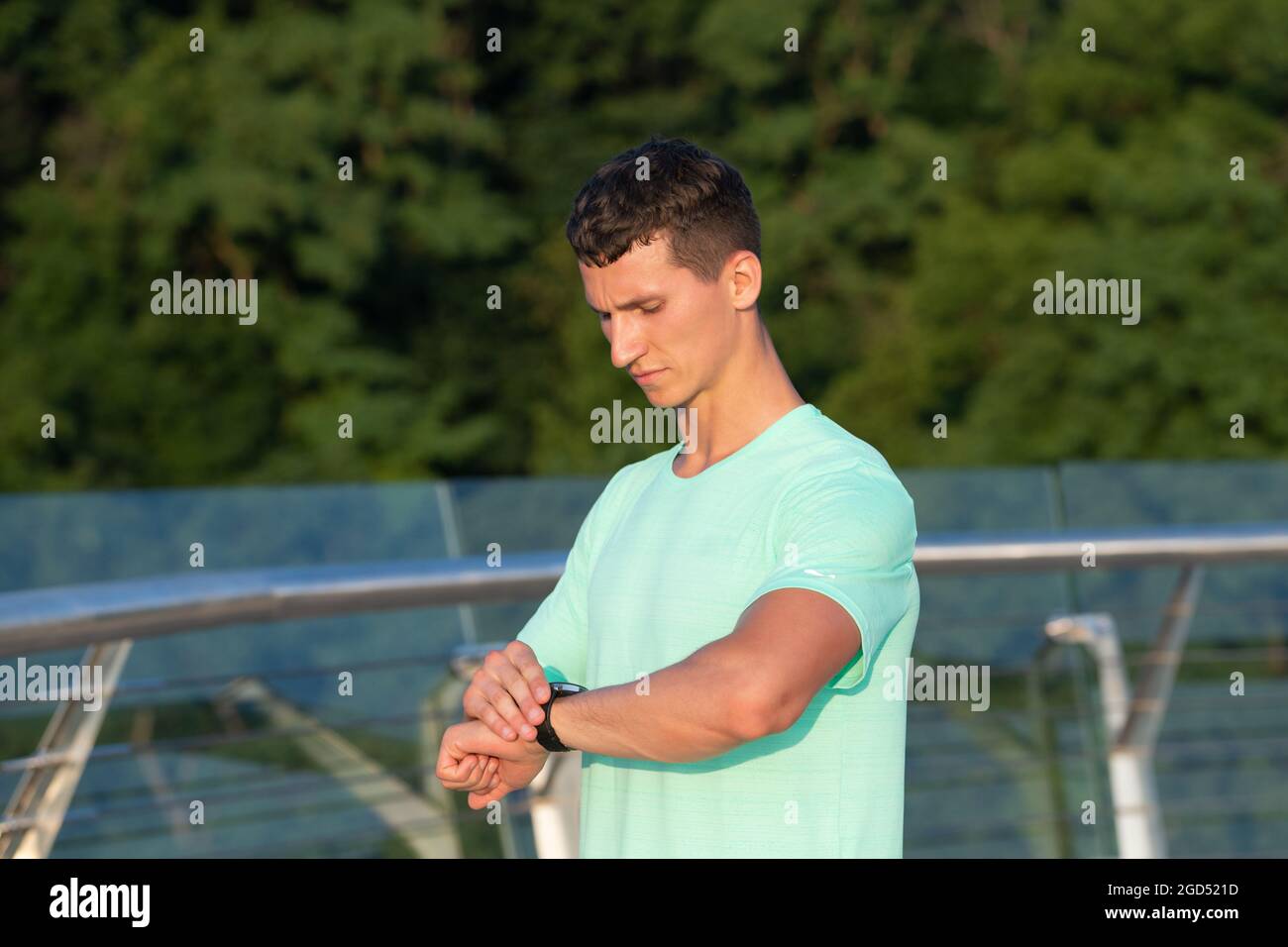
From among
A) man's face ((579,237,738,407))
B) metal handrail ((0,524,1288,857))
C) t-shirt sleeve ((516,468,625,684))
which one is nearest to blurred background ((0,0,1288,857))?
metal handrail ((0,524,1288,857))

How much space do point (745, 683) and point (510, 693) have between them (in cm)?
29

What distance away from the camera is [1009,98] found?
56.0 ft

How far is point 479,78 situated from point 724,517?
58.0 feet

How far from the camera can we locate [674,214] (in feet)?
5.01

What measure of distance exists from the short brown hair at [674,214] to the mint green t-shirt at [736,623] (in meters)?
0.16

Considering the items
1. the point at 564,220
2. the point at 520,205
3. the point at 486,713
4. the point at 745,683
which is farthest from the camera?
the point at 520,205

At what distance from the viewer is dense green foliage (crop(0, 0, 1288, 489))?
1526 centimetres

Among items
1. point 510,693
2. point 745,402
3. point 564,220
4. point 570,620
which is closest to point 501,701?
point 510,693

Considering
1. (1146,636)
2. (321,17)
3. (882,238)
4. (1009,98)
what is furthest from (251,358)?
(1146,636)

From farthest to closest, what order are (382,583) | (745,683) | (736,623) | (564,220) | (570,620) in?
(564,220) < (382,583) < (570,620) < (736,623) < (745,683)

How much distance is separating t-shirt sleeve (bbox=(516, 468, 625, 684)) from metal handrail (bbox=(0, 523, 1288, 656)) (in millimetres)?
495

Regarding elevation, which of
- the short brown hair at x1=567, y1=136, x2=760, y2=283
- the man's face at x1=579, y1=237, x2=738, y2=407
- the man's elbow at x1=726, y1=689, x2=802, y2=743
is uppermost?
the short brown hair at x1=567, y1=136, x2=760, y2=283

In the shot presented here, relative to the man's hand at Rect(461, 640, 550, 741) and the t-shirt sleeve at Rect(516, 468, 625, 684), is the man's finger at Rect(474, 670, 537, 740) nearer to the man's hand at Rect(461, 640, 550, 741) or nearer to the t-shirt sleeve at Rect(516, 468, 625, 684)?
the man's hand at Rect(461, 640, 550, 741)

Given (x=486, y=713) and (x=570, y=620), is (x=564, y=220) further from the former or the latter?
(x=486, y=713)
